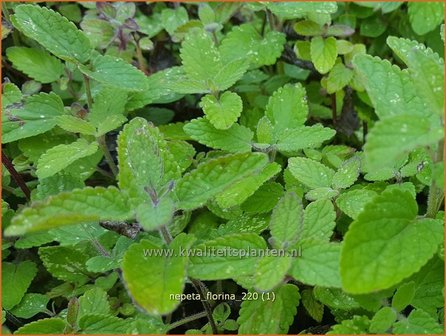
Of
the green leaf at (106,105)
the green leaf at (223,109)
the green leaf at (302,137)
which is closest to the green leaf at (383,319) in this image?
the green leaf at (302,137)

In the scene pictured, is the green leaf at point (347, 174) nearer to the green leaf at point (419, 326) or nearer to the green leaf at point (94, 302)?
the green leaf at point (419, 326)

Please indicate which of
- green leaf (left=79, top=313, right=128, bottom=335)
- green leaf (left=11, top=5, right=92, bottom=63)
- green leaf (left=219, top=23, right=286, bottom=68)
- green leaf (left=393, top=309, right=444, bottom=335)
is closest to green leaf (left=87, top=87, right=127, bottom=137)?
green leaf (left=11, top=5, right=92, bottom=63)

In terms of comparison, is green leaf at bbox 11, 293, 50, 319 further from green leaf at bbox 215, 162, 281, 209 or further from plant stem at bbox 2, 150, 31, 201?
green leaf at bbox 215, 162, 281, 209

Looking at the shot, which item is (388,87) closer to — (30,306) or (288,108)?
(288,108)

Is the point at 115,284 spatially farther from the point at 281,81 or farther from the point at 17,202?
the point at 281,81

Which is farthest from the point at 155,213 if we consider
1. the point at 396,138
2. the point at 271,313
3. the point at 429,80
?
the point at 429,80

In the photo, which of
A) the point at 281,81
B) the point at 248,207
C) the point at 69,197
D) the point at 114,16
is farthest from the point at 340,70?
the point at 69,197
